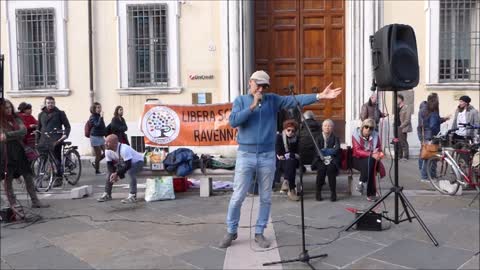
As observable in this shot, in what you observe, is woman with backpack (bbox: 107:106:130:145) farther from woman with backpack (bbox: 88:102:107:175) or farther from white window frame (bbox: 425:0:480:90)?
white window frame (bbox: 425:0:480:90)

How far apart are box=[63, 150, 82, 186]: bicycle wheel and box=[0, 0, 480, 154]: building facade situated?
10.5 feet

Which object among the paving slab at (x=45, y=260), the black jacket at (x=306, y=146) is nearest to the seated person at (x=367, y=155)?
the black jacket at (x=306, y=146)

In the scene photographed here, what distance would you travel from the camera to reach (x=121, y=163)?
27.5ft

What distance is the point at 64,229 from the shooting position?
22.8ft

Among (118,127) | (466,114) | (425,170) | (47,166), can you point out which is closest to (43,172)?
(47,166)

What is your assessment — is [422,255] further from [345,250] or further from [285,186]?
[285,186]

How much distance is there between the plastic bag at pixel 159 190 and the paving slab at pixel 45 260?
247 cm

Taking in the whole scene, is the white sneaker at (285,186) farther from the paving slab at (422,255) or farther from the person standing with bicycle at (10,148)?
the person standing with bicycle at (10,148)

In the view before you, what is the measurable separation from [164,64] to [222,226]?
24.8 feet

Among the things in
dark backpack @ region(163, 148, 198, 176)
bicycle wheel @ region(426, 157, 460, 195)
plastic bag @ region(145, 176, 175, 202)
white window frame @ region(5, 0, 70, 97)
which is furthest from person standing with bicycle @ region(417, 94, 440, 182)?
white window frame @ region(5, 0, 70, 97)

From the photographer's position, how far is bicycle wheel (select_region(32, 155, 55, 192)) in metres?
9.49

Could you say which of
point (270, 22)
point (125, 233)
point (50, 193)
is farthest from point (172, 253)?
point (270, 22)

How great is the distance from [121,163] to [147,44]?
5948mm

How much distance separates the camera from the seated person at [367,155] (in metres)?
8.22
